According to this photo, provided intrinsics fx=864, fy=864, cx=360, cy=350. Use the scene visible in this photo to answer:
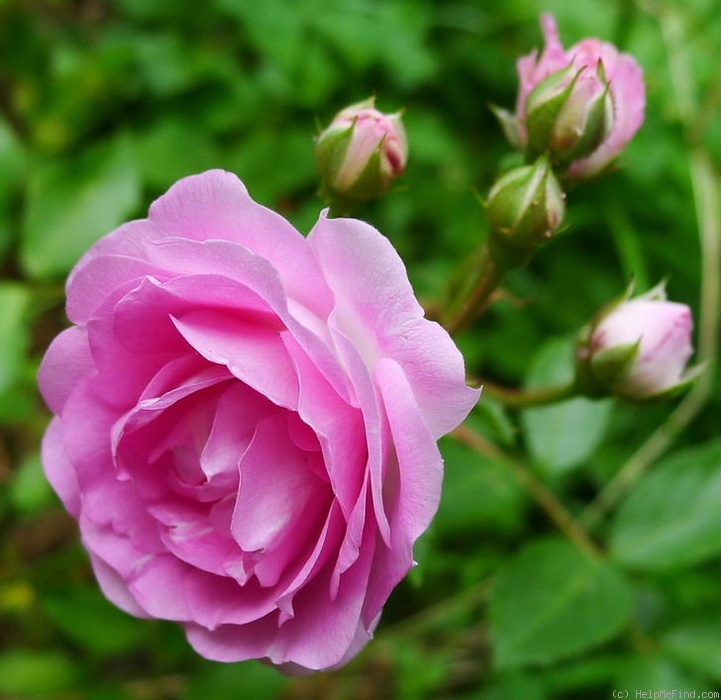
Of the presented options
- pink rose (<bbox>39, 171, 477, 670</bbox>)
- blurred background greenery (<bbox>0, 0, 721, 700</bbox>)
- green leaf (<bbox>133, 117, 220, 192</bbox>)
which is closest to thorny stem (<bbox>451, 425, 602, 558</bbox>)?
blurred background greenery (<bbox>0, 0, 721, 700</bbox>)

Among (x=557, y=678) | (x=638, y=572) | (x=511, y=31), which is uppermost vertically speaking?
(x=511, y=31)

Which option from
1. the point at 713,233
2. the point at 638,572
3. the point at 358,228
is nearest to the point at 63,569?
the point at 638,572

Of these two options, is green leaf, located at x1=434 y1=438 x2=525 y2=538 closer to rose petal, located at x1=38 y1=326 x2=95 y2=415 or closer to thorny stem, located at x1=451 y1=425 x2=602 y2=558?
thorny stem, located at x1=451 y1=425 x2=602 y2=558

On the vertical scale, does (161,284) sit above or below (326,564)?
above

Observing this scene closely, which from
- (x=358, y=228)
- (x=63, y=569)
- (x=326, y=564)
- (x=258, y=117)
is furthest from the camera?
(x=258, y=117)

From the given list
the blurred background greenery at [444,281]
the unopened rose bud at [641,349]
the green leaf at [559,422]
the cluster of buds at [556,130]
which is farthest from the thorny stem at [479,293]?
the green leaf at [559,422]

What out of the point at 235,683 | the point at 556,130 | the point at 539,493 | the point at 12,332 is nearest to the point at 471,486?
the point at 539,493

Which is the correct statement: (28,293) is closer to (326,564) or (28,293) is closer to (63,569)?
(63,569)
